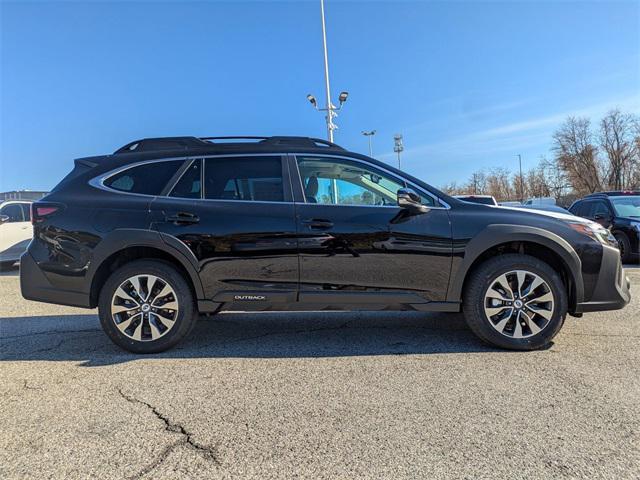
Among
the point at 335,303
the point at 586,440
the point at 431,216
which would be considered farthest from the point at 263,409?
the point at 431,216

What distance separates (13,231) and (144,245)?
9.17 m

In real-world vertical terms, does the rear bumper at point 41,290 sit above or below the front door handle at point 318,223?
below

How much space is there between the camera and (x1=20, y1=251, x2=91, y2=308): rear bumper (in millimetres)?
4066

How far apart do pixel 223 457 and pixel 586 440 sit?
202 cm

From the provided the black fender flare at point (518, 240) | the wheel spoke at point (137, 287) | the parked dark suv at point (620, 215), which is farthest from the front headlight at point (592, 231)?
the parked dark suv at point (620, 215)

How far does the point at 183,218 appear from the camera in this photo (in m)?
4.02

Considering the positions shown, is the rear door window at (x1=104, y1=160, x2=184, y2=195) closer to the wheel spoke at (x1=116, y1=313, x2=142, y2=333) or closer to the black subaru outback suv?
the black subaru outback suv

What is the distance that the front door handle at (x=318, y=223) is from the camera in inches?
155

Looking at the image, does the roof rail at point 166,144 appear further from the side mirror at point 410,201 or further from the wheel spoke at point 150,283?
the side mirror at point 410,201

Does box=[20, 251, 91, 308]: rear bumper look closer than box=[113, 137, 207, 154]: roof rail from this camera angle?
Yes

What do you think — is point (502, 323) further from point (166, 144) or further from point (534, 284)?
point (166, 144)

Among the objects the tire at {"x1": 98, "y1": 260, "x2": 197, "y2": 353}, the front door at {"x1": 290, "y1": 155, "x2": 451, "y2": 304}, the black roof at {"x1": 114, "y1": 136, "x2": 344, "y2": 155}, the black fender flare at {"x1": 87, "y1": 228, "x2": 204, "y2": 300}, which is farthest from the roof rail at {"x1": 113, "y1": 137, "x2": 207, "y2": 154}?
the front door at {"x1": 290, "y1": 155, "x2": 451, "y2": 304}

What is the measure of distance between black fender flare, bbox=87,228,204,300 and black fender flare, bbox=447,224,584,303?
7.80ft

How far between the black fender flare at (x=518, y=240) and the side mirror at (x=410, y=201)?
0.53 m
